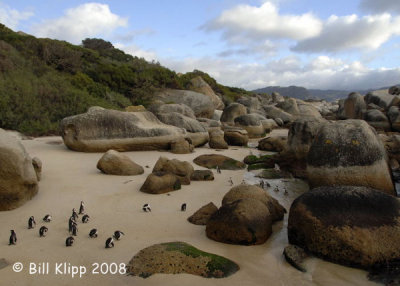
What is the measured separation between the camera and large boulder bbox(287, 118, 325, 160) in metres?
11.7

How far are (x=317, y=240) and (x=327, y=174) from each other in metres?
3.63

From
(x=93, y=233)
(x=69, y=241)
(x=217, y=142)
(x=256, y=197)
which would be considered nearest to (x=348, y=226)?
(x=256, y=197)

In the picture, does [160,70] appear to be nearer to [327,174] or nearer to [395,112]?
[395,112]

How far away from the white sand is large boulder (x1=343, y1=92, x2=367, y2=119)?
74.9ft

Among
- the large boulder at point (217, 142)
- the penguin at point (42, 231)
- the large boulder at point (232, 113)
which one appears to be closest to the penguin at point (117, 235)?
the penguin at point (42, 231)

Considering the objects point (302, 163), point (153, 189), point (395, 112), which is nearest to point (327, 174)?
point (302, 163)

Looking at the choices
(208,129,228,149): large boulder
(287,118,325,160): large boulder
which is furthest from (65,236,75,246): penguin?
(208,129,228,149): large boulder

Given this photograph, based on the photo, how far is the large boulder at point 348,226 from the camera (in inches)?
206

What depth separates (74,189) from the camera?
9.10 m

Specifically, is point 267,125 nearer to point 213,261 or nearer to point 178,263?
point 213,261

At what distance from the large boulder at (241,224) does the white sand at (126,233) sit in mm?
144

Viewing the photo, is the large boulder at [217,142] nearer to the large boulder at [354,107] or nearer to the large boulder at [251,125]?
the large boulder at [251,125]

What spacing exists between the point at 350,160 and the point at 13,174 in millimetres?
7935

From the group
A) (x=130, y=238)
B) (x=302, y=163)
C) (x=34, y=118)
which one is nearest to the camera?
(x=130, y=238)
